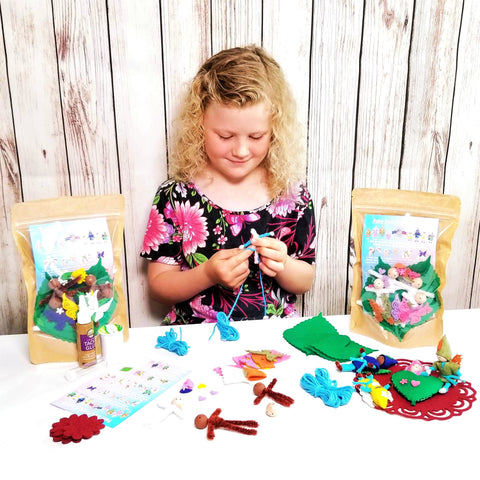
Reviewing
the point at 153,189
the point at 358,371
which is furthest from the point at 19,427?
the point at 153,189

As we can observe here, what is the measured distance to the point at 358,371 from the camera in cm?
83

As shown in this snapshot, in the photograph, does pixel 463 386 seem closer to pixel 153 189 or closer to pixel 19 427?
pixel 19 427

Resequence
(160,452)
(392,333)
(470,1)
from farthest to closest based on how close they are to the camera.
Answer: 1. (470,1)
2. (392,333)
3. (160,452)

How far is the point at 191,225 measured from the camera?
1.15 metres

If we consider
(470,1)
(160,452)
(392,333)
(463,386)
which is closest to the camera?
(160,452)

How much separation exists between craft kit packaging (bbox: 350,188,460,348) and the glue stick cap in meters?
0.56

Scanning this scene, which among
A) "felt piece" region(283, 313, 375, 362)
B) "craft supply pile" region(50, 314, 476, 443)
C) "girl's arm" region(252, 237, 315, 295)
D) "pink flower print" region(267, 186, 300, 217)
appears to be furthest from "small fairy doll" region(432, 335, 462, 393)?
"pink flower print" region(267, 186, 300, 217)

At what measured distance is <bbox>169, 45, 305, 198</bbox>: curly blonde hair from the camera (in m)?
1.02

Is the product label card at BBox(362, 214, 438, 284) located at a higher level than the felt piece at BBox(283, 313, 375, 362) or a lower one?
higher

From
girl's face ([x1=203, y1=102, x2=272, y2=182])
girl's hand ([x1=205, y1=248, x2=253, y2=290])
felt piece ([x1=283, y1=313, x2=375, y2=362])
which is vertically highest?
girl's face ([x1=203, y1=102, x2=272, y2=182])

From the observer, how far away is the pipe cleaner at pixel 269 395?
0.75 metres

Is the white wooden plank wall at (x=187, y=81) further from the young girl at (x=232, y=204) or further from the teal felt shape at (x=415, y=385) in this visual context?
the teal felt shape at (x=415, y=385)

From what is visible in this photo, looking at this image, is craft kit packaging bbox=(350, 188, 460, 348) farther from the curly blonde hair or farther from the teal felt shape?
the curly blonde hair

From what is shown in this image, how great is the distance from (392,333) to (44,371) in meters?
0.67
